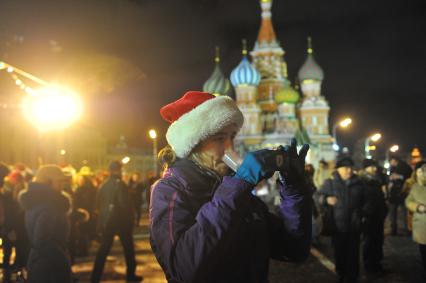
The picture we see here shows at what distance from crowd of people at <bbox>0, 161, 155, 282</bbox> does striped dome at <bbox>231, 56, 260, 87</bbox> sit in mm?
51872

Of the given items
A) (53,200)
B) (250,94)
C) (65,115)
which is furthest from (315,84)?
(53,200)

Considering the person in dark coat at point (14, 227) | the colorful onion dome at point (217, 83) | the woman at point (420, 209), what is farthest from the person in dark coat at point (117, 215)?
the colorful onion dome at point (217, 83)

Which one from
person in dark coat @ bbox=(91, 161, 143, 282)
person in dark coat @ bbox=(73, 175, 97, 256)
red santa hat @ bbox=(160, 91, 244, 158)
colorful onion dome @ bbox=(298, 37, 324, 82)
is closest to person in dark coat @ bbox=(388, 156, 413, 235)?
person in dark coat @ bbox=(91, 161, 143, 282)

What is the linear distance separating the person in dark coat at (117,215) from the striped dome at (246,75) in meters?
57.2

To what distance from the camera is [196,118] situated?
7.43 feet

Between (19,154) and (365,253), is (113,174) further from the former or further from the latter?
(19,154)

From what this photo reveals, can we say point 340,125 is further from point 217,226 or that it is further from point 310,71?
point 310,71

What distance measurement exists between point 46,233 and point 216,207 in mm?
3461

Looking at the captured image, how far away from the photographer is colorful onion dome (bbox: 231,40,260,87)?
211ft

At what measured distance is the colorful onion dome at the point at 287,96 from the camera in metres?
62.0

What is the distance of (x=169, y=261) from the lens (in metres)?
1.97

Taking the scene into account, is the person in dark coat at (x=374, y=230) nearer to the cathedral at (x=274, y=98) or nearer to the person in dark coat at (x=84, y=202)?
the person in dark coat at (x=84, y=202)

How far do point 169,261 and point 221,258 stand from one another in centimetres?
22

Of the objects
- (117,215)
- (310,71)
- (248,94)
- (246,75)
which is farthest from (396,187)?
(310,71)
